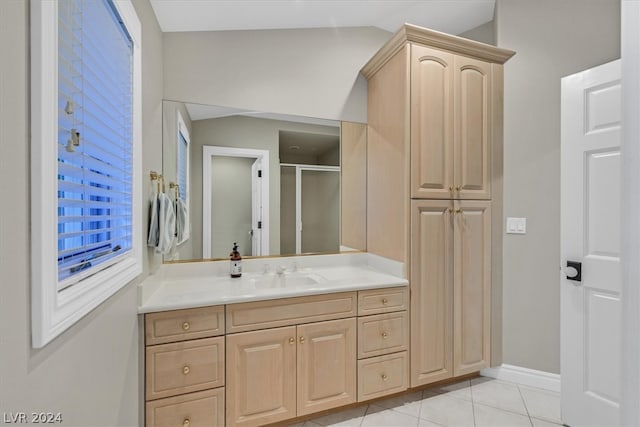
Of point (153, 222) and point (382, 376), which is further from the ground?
point (153, 222)

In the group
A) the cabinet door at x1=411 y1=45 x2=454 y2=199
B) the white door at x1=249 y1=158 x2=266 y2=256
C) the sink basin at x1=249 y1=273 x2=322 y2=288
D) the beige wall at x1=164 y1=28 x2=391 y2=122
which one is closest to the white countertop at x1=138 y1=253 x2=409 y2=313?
the sink basin at x1=249 y1=273 x2=322 y2=288

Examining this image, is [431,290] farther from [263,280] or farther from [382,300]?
[263,280]

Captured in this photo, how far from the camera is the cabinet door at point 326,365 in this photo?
1.72 metres

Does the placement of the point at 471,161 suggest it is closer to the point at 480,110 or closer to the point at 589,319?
the point at 480,110

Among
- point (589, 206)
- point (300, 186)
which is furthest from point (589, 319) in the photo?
point (300, 186)

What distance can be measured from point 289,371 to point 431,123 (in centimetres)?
177

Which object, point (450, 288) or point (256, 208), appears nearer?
point (450, 288)

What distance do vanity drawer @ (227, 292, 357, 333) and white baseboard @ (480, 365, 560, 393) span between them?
1.37m

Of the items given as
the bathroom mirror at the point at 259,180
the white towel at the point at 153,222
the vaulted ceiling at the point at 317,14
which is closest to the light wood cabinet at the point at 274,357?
the white towel at the point at 153,222

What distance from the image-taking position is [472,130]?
2.15 metres

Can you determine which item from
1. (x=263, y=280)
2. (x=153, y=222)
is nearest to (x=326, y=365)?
(x=263, y=280)

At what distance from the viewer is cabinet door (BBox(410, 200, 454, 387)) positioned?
6.55ft

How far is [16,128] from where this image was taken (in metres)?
0.63

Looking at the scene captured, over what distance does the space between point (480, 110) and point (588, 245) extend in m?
1.09
